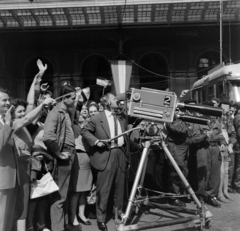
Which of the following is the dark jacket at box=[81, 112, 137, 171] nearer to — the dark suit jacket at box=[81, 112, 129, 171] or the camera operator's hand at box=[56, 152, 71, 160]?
the dark suit jacket at box=[81, 112, 129, 171]

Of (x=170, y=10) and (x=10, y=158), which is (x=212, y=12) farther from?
(x=10, y=158)

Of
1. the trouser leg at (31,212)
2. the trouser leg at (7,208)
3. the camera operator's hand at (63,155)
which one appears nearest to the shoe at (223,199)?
the camera operator's hand at (63,155)

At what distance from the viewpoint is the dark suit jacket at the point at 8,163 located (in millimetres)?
3049

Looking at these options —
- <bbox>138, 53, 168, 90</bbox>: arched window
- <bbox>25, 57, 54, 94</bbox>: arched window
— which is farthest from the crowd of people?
<bbox>25, 57, 54, 94</bbox>: arched window

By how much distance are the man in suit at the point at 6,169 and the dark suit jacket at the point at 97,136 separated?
3.72ft

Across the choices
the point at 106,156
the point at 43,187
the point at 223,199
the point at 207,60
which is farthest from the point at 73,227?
the point at 207,60

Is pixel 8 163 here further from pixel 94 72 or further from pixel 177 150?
pixel 94 72

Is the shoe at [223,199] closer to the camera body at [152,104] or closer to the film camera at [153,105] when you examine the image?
the film camera at [153,105]

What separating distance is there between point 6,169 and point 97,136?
140 cm

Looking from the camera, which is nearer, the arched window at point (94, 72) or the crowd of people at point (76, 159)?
the crowd of people at point (76, 159)

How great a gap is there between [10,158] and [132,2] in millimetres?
10965

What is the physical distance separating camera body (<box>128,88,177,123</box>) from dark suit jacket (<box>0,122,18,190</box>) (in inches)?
54.5

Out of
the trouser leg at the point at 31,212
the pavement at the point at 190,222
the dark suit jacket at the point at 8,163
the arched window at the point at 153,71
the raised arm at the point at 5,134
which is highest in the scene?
the arched window at the point at 153,71

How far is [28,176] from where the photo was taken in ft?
11.6
